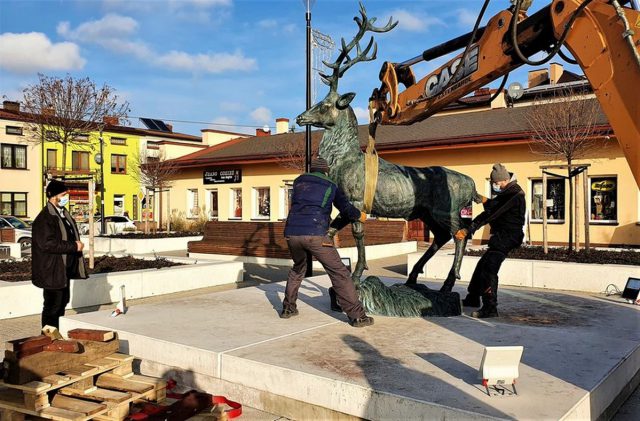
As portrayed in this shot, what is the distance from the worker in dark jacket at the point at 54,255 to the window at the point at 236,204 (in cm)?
2388

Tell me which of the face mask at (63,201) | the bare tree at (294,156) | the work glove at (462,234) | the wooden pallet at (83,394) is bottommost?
the wooden pallet at (83,394)

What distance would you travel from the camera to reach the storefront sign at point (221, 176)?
30.1 m

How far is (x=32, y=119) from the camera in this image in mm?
30688

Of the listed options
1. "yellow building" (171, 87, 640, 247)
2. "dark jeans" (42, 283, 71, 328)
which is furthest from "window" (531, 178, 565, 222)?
"dark jeans" (42, 283, 71, 328)

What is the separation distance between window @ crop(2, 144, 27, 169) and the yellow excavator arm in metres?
37.9

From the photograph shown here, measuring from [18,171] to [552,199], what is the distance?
114 ft

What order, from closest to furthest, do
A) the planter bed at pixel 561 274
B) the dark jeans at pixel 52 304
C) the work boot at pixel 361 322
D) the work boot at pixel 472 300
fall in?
the work boot at pixel 361 322
the dark jeans at pixel 52 304
the work boot at pixel 472 300
the planter bed at pixel 561 274

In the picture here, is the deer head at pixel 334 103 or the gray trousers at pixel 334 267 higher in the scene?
the deer head at pixel 334 103

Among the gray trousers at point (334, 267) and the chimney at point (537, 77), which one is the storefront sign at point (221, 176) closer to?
the chimney at point (537, 77)

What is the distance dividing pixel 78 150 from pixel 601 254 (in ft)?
125

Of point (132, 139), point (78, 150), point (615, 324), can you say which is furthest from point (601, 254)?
point (132, 139)

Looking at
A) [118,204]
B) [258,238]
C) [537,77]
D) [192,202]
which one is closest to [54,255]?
[258,238]

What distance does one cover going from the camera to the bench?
16.5m

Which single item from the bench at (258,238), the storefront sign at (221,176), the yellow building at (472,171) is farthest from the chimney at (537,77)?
the storefront sign at (221,176)
